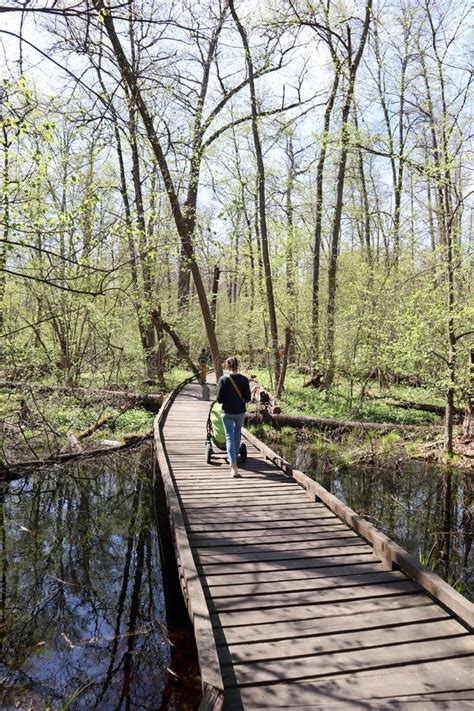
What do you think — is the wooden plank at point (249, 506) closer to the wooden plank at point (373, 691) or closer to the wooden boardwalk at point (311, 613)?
the wooden boardwalk at point (311, 613)

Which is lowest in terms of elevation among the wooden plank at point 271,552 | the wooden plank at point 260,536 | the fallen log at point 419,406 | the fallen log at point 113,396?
the wooden plank at point 271,552

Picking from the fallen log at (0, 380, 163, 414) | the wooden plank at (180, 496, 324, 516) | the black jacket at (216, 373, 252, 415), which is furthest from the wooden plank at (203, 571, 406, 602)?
the fallen log at (0, 380, 163, 414)

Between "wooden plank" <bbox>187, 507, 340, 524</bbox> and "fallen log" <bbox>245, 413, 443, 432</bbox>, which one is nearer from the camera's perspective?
"wooden plank" <bbox>187, 507, 340, 524</bbox>

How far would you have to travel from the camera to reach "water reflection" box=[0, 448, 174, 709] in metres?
4.51

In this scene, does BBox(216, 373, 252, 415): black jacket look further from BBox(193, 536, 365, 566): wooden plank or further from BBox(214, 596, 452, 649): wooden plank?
BBox(214, 596, 452, 649): wooden plank

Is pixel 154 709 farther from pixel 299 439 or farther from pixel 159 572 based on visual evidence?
pixel 299 439

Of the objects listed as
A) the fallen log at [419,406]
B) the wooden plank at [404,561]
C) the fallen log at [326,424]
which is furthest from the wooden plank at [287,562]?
the fallen log at [419,406]

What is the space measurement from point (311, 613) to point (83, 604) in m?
3.15

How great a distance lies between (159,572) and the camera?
22.8 feet

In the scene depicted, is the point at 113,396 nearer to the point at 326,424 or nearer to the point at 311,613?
the point at 326,424

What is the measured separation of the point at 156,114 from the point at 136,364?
29.4ft

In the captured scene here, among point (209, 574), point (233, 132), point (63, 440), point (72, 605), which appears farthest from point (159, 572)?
point (233, 132)

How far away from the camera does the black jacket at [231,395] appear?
7.57m

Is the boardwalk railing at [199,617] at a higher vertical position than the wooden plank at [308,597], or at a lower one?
higher
